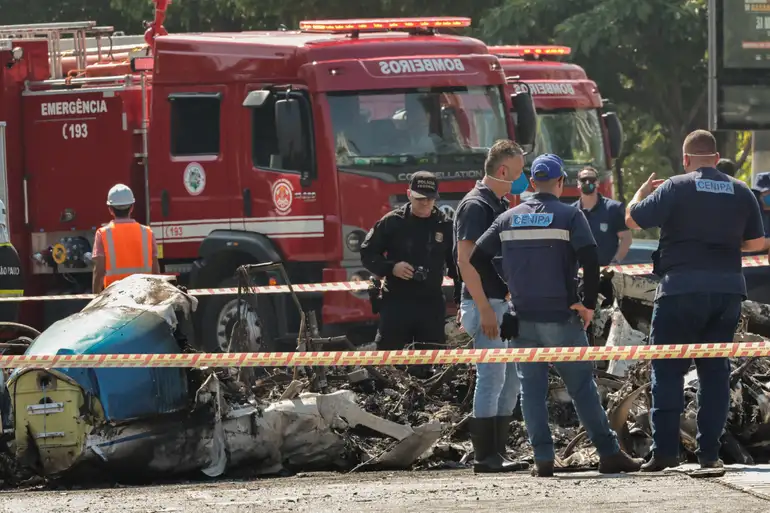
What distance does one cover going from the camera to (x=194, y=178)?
14766 millimetres

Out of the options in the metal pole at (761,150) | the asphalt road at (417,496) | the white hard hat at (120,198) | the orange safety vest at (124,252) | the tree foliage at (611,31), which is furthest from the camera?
the tree foliage at (611,31)

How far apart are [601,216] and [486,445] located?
515 cm

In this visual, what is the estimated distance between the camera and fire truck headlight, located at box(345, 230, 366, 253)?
46.7ft

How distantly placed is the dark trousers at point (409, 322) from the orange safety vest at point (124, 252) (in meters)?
1.96

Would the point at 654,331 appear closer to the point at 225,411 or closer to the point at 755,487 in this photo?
the point at 755,487

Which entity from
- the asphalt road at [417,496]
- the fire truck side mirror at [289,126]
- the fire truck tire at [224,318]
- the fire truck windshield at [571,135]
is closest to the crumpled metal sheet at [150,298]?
the asphalt road at [417,496]

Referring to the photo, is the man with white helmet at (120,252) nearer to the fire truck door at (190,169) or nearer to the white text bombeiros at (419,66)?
the fire truck door at (190,169)

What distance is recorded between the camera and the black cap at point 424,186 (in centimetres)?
1071

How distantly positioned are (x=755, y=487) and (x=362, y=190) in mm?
6627

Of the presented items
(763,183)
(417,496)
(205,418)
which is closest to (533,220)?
(417,496)

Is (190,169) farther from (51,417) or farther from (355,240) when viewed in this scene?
(51,417)

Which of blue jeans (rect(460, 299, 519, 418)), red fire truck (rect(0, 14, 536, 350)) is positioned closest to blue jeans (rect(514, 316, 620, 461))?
blue jeans (rect(460, 299, 519, 418))

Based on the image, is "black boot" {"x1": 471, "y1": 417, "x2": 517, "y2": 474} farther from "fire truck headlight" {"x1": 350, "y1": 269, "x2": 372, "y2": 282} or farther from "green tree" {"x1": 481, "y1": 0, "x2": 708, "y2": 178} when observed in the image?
"green tree" {"x1": 481, "y1": 0, "x2": 708, "y2": 178}

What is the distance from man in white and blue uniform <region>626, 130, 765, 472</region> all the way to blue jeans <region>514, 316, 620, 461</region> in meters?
0.33
